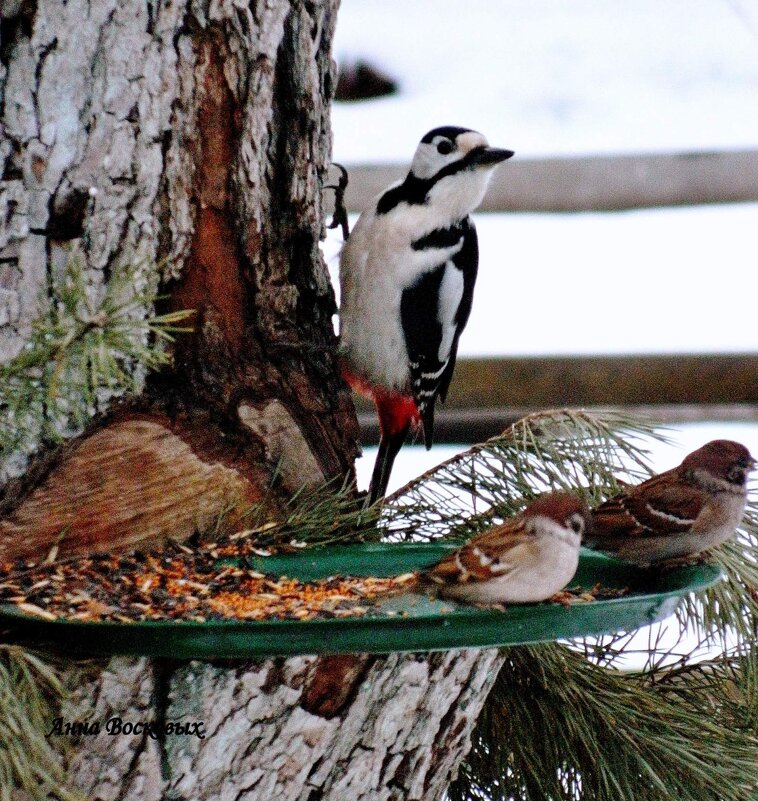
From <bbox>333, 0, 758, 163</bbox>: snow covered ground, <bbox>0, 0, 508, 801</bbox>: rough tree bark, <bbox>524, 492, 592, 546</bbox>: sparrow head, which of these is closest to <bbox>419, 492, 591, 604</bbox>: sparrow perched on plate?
<bbox>524, 492, 592, 546</bbox>: sparrow head

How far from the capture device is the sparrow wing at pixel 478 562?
1.51 metres

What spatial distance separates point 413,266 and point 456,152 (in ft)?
0.72

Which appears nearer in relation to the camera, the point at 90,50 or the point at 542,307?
the point at 90,50

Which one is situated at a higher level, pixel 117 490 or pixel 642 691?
pixel 117 490

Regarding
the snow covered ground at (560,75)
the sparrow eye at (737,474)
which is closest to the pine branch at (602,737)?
the sparrow eye at (737,474)

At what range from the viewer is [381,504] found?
73.9 inches

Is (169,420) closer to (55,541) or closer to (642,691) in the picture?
(55,541)

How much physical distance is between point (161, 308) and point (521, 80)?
140 inches

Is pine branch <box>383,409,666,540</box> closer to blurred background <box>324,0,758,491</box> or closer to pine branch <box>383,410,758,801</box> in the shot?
pine branch <box>383,410,758,801</box>

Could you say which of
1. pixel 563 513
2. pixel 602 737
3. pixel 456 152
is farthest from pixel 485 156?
pixel 602 737

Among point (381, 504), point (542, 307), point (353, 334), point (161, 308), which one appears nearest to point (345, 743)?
point (381, 504)

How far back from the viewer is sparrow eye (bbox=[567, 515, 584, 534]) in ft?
5.16

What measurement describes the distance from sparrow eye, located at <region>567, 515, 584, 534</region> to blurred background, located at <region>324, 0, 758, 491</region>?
2.91 m

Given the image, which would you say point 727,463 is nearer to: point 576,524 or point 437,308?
point 576,524
